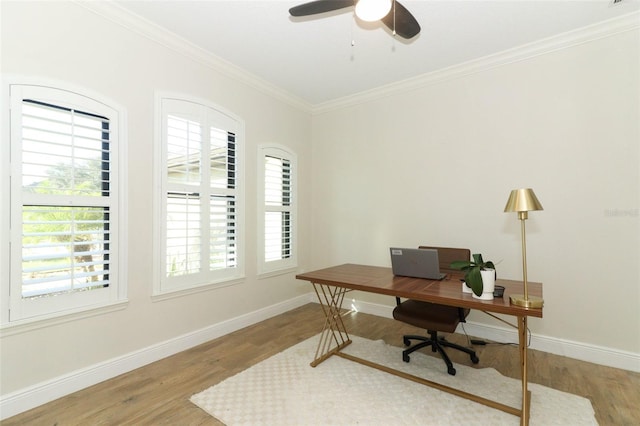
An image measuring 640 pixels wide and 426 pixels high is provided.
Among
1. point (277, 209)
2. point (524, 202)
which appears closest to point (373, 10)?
point (524, 202)

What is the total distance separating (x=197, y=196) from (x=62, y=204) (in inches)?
42.8

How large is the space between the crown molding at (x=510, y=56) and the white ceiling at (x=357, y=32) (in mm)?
66

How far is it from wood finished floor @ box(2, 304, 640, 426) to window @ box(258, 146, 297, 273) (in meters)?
0.97

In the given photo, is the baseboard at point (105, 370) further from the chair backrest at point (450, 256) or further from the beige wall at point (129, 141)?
the chair backrest at point (450, 256)

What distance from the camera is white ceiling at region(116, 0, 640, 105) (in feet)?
7.97

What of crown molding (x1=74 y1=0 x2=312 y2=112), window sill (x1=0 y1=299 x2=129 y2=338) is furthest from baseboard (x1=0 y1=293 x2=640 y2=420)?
crown molding (x1=74 y1=0 x2=312 y2=112)

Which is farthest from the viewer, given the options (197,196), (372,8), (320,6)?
(197,196)

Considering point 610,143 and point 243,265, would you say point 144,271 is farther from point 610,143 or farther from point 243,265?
point 610,143

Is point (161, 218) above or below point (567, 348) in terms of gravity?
above

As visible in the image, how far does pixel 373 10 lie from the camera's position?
1.82m

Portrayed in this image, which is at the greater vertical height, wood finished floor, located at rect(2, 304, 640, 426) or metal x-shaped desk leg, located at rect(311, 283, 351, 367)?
metal x-shaped desk leg, located at rect(311, 283, 351, 367)

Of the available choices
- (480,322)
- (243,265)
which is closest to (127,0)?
(243,265)

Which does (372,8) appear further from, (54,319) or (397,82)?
(54,319)

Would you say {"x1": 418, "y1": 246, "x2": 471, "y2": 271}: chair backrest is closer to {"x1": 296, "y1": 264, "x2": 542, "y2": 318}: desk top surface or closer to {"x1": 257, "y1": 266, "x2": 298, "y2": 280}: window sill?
{"x1": 296, "y1": 264, "x2": 542, "y2": 318}: desk top surface
